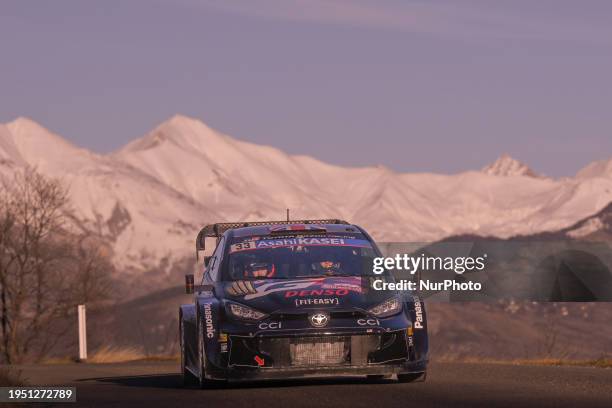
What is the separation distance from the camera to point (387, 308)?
537 inches

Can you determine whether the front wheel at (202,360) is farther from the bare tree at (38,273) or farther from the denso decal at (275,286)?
the bare tree at (38,273)

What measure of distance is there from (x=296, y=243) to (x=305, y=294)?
1603 mm

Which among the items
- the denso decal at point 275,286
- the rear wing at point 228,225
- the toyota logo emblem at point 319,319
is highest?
the rear wing at point 228,225

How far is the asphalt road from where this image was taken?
12383 millimetres

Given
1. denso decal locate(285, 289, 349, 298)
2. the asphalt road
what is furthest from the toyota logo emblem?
the asphalt road

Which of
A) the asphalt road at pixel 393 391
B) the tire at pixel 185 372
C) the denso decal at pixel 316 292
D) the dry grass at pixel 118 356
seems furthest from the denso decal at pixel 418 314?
the dry grass at pixel 118 356

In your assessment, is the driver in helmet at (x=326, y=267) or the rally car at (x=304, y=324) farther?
the driver in helmet at (x=326, y=267)

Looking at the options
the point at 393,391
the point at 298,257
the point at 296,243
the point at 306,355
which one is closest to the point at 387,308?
the point at 393,391

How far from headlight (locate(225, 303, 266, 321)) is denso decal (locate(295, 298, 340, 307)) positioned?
35 cm

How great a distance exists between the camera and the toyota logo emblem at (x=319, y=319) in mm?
13312

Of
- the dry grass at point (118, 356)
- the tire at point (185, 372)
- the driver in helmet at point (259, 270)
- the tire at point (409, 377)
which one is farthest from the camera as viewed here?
the dry grass at point (118, 356)
